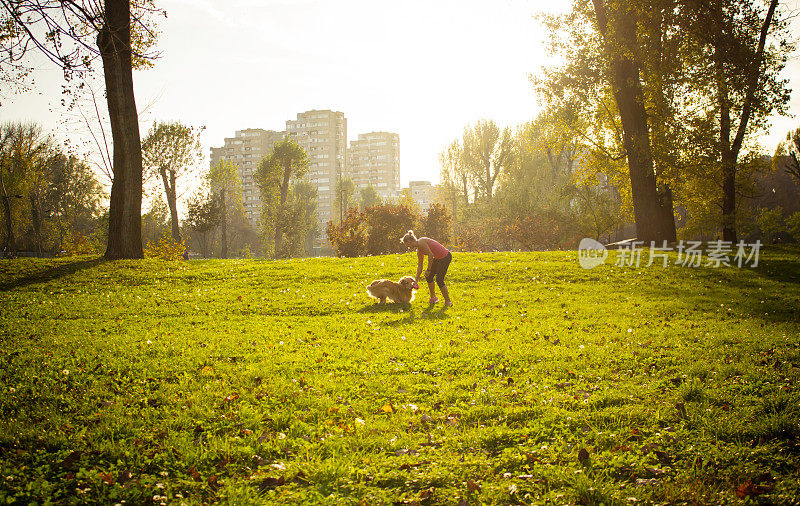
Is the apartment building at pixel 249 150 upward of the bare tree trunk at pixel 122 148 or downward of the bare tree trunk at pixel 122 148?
upward

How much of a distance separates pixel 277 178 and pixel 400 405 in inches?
2434

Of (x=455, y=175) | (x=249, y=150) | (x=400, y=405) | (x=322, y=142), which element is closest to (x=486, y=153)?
(x=455, y=175)

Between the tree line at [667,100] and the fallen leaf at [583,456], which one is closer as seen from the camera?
the fallen leaf at [583,456]

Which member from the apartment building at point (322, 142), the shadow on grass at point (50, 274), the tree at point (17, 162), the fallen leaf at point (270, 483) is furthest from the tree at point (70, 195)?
the apartment building at point (322, 142)

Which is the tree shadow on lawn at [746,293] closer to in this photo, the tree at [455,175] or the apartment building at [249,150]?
the tree at [455,175]

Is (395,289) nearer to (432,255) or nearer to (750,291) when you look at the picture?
(432,255)

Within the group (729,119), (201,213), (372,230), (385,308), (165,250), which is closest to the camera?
(385,308)

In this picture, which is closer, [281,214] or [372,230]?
[372,230]

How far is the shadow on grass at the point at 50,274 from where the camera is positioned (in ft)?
52.0

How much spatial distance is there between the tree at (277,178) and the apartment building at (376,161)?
4223 inches

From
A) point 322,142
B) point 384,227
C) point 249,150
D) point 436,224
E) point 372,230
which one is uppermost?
point 322,142

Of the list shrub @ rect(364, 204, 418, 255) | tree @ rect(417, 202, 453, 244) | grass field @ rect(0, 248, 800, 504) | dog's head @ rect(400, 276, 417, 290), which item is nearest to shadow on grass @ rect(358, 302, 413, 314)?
grass field @ rect(0, 248, 800, 504)

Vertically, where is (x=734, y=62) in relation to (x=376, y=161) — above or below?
below

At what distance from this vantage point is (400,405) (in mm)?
6055
